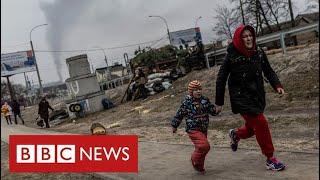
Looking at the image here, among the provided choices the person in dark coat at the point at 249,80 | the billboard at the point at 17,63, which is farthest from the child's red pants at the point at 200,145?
the billboard at the point at 17,63

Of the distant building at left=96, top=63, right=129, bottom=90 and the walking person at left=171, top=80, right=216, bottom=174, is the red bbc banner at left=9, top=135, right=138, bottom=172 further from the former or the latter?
the distant building at left=96, top=63, right=129, bottom=90

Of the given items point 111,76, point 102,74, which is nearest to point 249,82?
point 111,76

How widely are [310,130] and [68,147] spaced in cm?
454

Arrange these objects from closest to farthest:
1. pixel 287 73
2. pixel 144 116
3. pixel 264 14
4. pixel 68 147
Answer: pixel 68 147 → pixel 287 73 → pixel 144 116 → pixel 264 14

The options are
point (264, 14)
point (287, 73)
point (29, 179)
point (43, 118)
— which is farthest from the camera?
point (264, 14)

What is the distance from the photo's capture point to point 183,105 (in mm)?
7512

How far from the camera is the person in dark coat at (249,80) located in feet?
21.5

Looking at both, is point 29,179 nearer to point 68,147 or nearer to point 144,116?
point 68,147

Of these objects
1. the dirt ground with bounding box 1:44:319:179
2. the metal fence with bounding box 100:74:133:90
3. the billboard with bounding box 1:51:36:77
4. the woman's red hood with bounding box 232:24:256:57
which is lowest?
the metal fence with bounding box 100:74:133:90

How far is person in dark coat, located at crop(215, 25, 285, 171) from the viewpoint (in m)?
6.55

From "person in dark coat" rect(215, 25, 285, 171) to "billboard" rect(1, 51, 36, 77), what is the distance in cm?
5964

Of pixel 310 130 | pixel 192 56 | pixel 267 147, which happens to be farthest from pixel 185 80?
pixel 267 147

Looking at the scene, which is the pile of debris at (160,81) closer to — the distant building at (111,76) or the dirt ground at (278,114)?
the dirt ground at (278,114)

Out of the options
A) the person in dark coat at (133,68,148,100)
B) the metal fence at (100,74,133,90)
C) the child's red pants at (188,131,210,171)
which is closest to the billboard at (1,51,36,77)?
the metal fence at (100,74,133,90)
